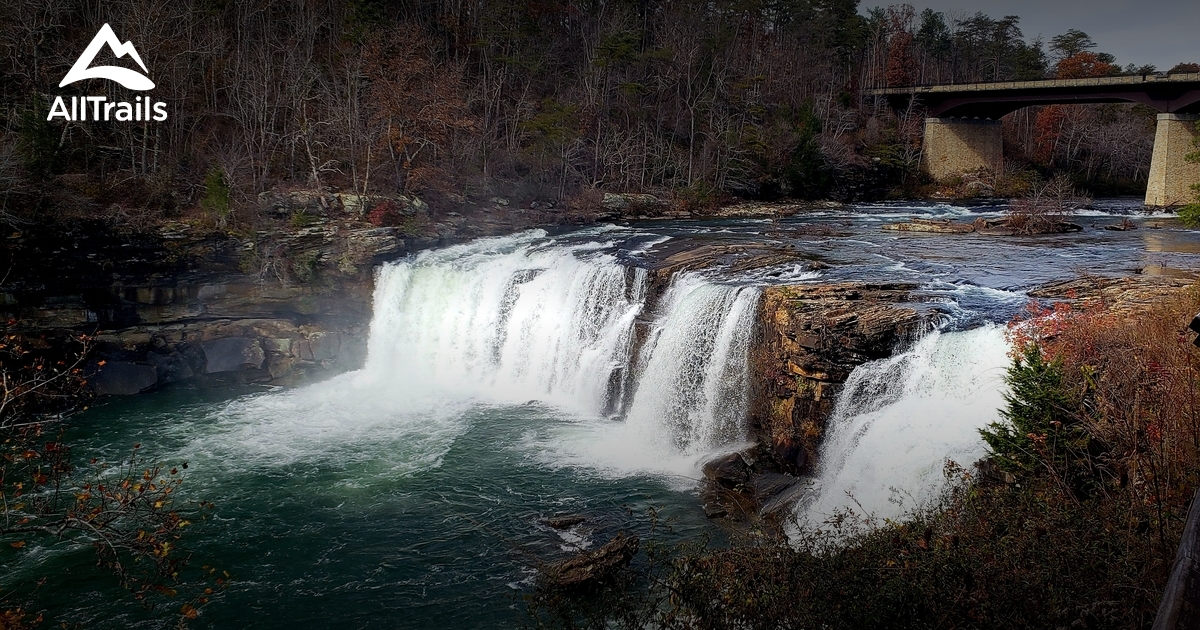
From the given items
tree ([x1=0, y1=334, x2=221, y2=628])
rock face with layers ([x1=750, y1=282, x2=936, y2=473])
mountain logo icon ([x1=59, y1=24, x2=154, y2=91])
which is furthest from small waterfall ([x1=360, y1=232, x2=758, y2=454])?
mountain logo icon ([x1=59, y1=24, x2=154, y2=91])

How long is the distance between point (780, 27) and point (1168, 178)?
101 ft

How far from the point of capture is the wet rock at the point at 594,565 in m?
9.53

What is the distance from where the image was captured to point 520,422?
16906mm

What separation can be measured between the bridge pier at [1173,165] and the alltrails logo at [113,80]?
38797 mm

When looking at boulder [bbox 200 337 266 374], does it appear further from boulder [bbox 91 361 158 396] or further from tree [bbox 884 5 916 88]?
tree [bbox 884 5 916 88]

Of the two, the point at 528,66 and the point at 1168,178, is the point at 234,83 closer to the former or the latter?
the point at 528,66

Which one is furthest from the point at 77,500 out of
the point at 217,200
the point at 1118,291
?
the point at 217,200

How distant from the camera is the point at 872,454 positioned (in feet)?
37.4

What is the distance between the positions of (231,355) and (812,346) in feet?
52.6

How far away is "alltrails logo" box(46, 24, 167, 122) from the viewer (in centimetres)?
2344

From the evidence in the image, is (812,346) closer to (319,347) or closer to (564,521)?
(564,521)

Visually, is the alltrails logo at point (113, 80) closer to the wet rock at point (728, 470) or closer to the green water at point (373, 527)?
the green water at point (373, 527)

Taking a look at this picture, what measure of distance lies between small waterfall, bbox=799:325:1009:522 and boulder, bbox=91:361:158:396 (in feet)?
57.2

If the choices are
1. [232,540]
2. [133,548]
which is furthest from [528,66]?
[133,548]
